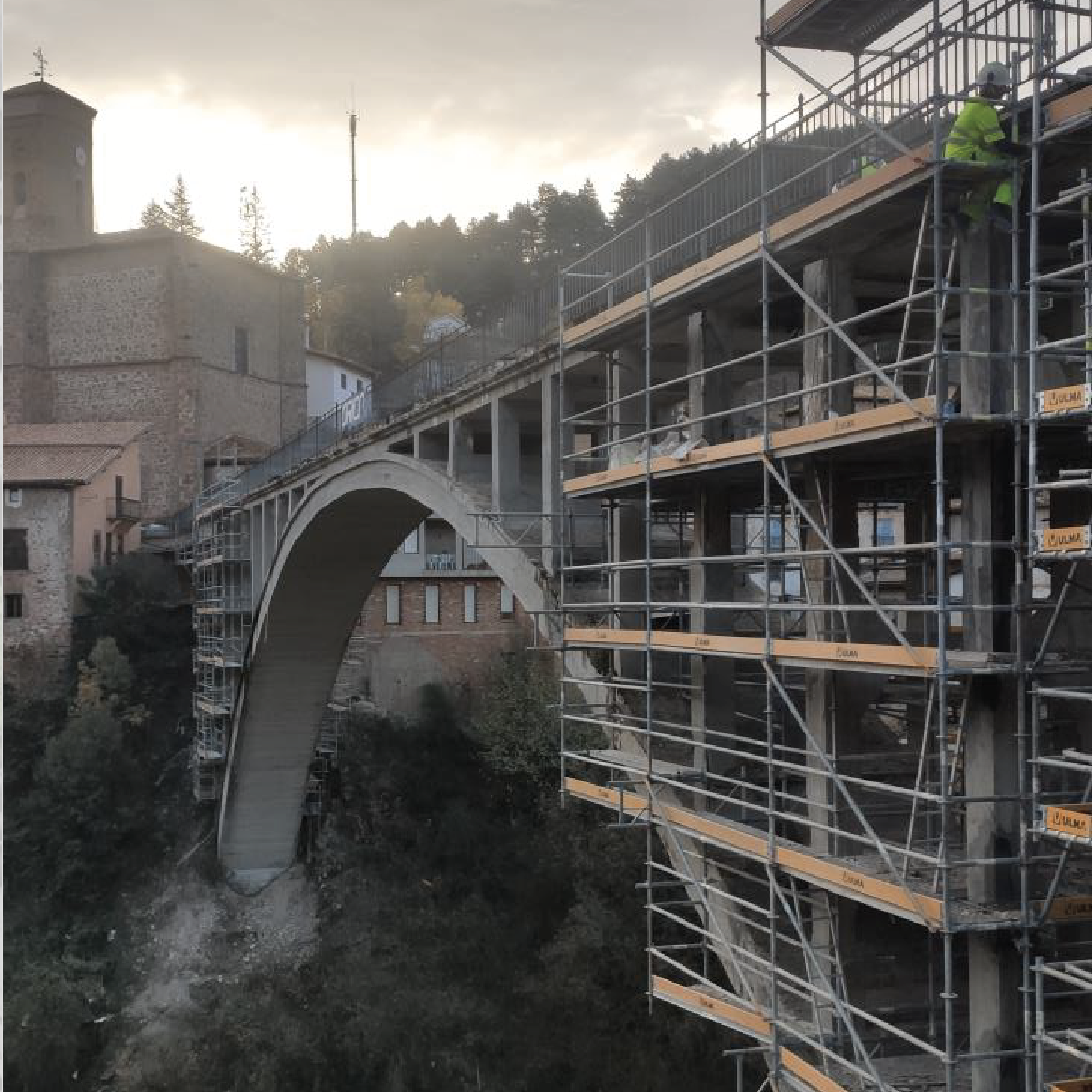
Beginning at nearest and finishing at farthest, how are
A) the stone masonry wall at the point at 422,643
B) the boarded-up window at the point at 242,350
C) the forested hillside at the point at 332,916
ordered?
the forested hillside at the point at 332,916
the stone masonry wall at the point at 422,643
the boarded-up window at the point at 242,350

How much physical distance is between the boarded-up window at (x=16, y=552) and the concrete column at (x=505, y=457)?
22833 millimetres

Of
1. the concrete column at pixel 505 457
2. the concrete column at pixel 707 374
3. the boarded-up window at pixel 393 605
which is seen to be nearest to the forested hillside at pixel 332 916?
the boarded-up window at pixel 393 605

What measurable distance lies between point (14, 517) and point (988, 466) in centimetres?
3171

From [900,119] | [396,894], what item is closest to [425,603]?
[396,894]

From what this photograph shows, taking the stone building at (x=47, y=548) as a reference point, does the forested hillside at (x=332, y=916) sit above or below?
below

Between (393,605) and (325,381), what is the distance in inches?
755

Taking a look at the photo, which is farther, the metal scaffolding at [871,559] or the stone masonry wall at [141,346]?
the stone masonry wall at [141,346]

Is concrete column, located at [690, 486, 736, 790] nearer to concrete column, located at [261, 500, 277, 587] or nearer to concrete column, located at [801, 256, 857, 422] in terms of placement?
concrete column, located at [801, 256, 857, 422]

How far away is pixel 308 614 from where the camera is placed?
2703 cm

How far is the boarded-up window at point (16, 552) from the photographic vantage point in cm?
3534

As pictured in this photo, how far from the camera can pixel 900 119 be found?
8.21 metres

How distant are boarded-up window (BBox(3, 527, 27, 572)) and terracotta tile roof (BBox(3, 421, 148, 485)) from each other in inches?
49.5

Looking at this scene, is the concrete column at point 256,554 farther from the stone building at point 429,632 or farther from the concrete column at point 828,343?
the concrete column at point 828,343

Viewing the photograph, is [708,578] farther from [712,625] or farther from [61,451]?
[61,451]
